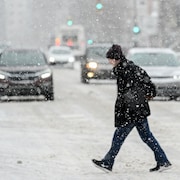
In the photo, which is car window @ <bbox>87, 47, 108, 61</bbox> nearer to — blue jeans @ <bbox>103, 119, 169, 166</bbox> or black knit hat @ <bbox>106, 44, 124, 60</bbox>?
blue jeans @ <bbox>103, 119, 169, 166</bbox>

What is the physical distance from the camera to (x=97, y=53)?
3212 cm

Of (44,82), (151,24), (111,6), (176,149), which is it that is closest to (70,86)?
(44,82)

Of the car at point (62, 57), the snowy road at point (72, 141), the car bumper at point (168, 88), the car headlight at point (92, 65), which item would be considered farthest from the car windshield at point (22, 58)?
the car at point (62, 57)

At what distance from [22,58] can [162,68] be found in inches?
159

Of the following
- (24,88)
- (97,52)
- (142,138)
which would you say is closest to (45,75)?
(24,88)

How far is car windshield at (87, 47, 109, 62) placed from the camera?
3138 centimetres

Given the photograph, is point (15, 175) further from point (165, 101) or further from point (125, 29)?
point (125, 29)

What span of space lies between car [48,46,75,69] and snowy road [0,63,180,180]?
96.3 feet

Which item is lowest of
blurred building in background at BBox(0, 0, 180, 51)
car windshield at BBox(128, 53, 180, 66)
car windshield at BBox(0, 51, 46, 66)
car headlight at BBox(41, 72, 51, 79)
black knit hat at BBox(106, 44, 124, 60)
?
blurred building in background at BBox(0, 0, 180, 51)

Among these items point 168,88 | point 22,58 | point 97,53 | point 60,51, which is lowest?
point 60,51

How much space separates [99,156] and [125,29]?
91236 millimetres

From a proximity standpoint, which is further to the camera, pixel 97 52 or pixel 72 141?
pixel 97 52

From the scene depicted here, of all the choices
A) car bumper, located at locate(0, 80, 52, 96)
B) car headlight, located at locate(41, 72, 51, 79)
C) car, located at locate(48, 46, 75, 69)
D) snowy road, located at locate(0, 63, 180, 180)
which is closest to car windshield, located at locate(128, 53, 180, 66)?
snowy road, located at locate(0, 63, 180, 180)

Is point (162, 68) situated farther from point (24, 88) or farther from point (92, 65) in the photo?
point (92, 65)
